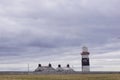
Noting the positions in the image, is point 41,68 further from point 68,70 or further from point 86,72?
point 86,72

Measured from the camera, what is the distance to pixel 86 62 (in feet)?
493

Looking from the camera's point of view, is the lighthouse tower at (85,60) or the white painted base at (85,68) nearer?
the lighthouse tower at (85,60)

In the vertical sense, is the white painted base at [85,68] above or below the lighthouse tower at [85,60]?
below

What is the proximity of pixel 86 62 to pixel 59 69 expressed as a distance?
36.3m

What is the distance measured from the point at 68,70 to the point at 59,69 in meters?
4.44

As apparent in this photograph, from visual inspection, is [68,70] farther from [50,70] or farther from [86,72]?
[86,72]

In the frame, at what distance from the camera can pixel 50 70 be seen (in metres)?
182

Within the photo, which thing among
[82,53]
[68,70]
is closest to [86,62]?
[82,53]

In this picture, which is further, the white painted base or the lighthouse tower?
the white painted base

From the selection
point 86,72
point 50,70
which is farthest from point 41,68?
point 86,72

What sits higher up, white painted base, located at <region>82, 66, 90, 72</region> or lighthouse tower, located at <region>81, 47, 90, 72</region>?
lighthouse tower, located at <region>81, 47, 90, 72</region>

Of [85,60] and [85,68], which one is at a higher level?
[85,60]

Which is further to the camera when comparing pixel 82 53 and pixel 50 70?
pixel 50 70

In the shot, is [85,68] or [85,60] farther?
[85,68]
